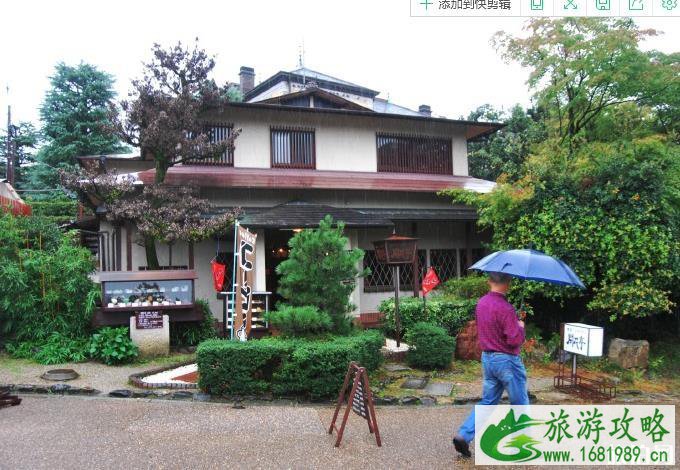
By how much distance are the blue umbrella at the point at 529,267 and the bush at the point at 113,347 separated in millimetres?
6765

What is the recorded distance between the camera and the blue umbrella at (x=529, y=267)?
4863 mm

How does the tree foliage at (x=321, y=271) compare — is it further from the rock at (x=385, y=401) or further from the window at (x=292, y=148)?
the window at (x=292, y=148)

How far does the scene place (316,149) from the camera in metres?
A: 14.2

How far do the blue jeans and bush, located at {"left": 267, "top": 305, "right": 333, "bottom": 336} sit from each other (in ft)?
9.91

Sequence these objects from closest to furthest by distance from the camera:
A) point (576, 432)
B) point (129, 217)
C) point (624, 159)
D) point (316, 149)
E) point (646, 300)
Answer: point (576, 432), point (646, 300), point (624, 159), point (129, 217), point (316, 149)

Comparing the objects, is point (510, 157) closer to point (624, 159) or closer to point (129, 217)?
point (624, 159)

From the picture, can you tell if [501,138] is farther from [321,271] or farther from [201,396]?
[201,396]

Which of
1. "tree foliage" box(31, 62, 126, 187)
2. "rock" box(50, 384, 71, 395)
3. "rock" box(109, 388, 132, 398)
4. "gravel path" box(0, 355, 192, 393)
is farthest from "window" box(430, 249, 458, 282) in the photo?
"tree foliage" box(31, 62, 126, 187)

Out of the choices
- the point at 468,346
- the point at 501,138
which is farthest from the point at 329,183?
the point at 501,138

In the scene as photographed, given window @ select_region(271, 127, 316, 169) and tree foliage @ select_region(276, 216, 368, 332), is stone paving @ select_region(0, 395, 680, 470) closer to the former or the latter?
tree foliage @ select_region(276, 216, 368, 332)

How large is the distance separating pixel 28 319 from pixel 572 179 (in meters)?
11.4

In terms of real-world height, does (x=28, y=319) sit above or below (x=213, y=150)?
below

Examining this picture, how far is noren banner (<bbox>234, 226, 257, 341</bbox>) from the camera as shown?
7613mm

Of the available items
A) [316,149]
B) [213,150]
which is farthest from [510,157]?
[213,150]
